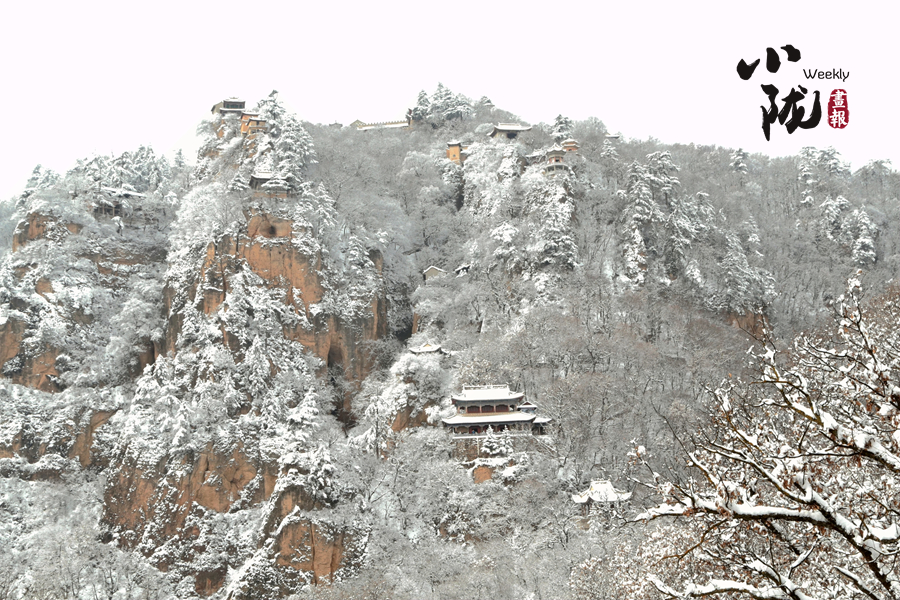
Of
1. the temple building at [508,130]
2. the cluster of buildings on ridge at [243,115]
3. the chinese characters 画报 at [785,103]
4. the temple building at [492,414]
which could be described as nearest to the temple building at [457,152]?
the temple building at [508,130]

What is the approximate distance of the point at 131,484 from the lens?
164 feet

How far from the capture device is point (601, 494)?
131 feet

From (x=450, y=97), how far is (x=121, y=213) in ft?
145

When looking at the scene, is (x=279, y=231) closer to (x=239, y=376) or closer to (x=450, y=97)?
(x=239, y=376)

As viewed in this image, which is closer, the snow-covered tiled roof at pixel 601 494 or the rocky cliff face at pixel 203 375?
the snow-covered tiled roof at pixel 601 494

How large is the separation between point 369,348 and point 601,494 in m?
26.1

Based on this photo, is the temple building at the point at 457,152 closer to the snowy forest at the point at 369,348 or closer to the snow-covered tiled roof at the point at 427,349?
the snowy forest at the point at 369,348

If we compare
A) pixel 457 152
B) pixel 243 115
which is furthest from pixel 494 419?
pixel 243 115

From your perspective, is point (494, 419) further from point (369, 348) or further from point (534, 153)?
point (534, 153)

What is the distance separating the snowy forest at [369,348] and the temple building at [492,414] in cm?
91

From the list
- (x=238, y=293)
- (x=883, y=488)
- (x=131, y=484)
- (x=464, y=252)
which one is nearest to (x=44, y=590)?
(x=131, y=484)

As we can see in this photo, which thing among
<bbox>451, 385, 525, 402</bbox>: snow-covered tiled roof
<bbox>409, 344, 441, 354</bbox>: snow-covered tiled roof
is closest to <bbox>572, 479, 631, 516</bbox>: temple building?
<bbox>451, 385, 525, 402</bbox>: snow-covered tiled roof

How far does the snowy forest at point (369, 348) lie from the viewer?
4350 centimetres

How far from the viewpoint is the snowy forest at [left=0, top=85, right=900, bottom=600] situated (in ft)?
143
